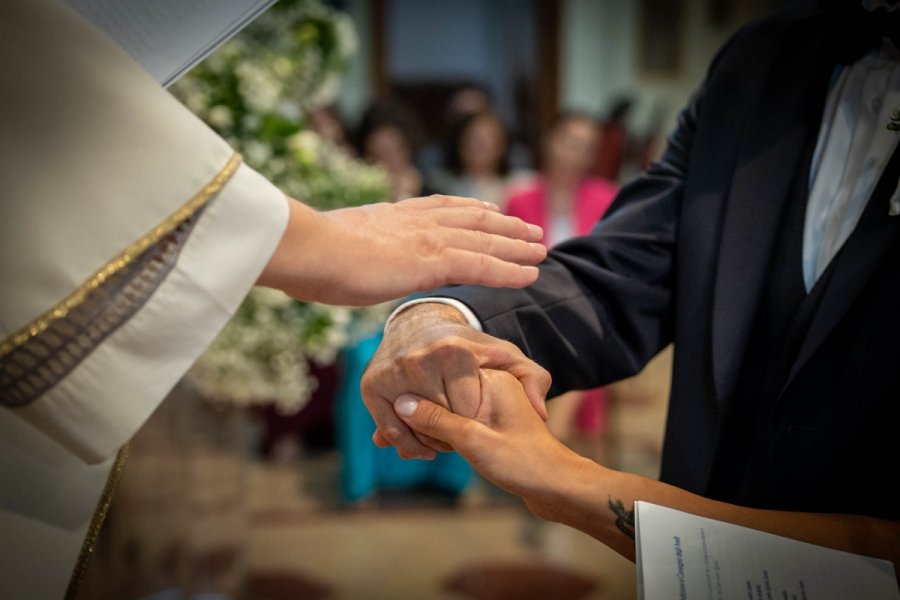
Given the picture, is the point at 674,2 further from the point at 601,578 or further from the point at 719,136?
the point at 719,136

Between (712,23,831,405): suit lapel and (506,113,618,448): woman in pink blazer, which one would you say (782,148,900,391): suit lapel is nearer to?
(712,23,831,405): suit lapel

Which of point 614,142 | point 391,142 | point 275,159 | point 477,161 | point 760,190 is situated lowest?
point 760,190

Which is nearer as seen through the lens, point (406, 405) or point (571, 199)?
point (406, 405)

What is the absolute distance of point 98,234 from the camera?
33.0 inches

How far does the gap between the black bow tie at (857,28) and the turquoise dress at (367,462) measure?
8.67 feet

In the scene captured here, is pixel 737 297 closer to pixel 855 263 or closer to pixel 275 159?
pixel 855 263

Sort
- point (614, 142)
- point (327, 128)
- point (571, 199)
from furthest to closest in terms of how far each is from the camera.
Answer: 1. point (614, 142)
2. point (327, 128)
3. point (571, 199)

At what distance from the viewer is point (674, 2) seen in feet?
26.5

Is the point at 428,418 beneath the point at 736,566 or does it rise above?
above

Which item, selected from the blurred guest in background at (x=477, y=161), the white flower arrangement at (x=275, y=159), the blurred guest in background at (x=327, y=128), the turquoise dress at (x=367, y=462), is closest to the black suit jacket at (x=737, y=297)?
the white flower arrangement at (x=275, y=159)

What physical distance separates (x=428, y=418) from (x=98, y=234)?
1.54 feet

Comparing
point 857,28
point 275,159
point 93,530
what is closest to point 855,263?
point 857,28

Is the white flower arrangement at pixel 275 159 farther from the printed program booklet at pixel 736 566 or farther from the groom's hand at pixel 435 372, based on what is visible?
the printed program booklet at pixel 736 566

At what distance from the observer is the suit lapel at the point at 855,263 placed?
1134mm
